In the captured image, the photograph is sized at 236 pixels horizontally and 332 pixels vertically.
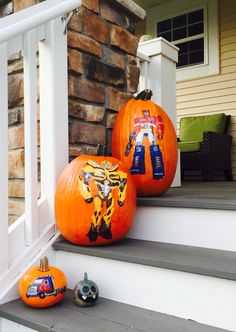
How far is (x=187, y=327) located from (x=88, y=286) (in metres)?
0.36

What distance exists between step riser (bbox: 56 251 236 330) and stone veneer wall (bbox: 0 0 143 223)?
0.50 m

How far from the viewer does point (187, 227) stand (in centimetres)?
142

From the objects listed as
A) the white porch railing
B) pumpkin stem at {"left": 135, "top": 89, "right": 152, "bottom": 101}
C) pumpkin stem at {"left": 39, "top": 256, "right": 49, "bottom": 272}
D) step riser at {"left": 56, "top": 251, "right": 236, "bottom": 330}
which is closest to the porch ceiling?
pumpkin stem at {"left": 135, "top": 89, "right": 152, "bottom": 101}

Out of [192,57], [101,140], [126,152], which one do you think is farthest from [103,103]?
[192,57]

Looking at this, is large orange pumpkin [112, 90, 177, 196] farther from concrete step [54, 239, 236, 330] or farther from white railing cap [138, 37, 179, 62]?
white railing cap [138, 37, 179, 62]

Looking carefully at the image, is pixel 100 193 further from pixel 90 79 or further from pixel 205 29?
pixel 205 29

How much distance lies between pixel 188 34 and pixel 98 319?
4.74 meters

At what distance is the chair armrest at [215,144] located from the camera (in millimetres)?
3826

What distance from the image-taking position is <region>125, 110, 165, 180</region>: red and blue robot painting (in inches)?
67.0

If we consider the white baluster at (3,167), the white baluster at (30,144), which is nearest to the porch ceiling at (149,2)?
the white baluster at (30,144)

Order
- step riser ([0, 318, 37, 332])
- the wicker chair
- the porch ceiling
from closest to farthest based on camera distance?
step riser ([0, 318, 37, 332])
the wicker chair
the porch ceiling

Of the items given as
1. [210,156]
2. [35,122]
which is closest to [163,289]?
[35,122]

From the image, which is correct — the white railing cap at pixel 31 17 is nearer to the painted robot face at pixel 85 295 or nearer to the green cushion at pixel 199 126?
the painted robot face at pixel 85 295

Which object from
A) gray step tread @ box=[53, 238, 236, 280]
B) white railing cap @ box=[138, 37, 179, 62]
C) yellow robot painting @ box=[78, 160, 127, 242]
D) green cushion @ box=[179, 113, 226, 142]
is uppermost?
white railing cap @ box=[138, 37, 179, 62]
